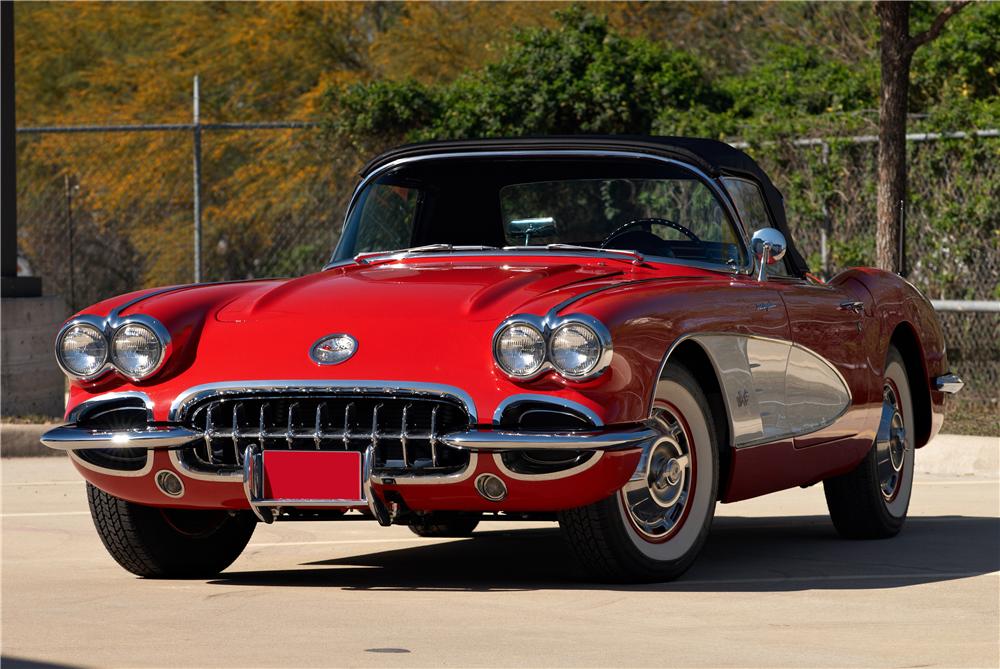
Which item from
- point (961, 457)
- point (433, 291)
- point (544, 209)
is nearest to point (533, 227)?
point (544, 209)

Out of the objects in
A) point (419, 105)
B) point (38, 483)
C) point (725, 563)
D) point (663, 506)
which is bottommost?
point (38, 483)

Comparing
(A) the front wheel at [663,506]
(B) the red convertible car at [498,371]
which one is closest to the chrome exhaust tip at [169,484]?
(B) the red convertible car at [498,371]

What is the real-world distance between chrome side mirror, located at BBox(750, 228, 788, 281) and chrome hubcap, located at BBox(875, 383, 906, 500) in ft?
3.87

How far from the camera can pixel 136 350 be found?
5.73m

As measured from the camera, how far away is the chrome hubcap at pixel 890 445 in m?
7.54

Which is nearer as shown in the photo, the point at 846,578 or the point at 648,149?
the point at 846,578

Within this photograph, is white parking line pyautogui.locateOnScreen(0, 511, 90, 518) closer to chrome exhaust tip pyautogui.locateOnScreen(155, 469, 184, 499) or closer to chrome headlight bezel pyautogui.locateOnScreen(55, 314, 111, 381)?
chrome headlight bezel pyautogui.locateOnScreen(55, 314, 111, 381)

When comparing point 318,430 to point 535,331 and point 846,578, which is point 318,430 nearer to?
point 535,331

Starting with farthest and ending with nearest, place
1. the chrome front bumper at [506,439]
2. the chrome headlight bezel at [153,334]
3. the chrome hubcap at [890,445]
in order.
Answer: the chrome hubcap at [890,445] → the chrome headlight bezel at [153,334] → the chrome front bumper at [506,439]

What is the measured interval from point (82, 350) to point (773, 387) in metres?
2.49

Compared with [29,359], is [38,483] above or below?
below

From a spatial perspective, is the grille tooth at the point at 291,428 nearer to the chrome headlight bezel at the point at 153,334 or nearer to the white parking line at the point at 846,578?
the chrome headlight bezel at the point at 153,334

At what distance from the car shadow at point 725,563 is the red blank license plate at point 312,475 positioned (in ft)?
1.80

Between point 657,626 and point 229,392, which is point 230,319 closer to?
point 229,392
